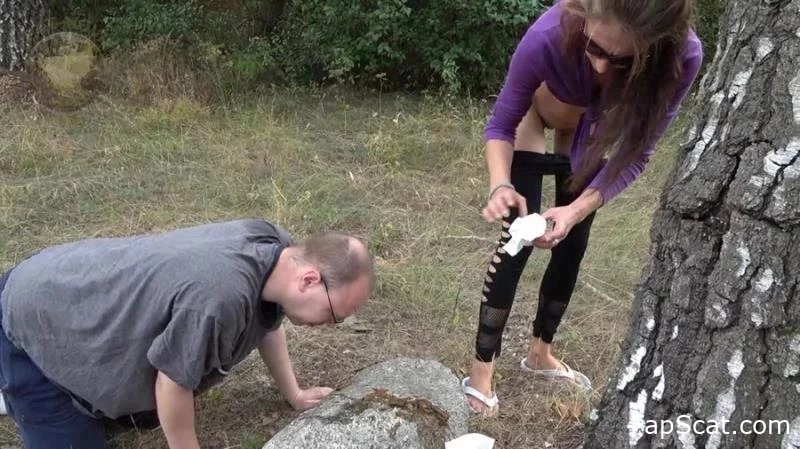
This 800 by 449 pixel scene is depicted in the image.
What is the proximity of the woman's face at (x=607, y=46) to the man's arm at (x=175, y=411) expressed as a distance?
4.32ft

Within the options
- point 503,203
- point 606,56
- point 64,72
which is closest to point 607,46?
point 606,56

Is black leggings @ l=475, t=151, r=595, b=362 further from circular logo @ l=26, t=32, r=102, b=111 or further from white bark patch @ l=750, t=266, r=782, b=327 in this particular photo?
circular logo @ l=26, t=32, r=102, b=111

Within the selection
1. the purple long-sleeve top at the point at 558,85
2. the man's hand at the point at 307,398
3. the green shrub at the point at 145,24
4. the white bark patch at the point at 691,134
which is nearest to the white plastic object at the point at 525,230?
the purple long-sleeve top at the point at 558,85

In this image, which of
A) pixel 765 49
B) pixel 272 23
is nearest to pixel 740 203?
pixel 765 49

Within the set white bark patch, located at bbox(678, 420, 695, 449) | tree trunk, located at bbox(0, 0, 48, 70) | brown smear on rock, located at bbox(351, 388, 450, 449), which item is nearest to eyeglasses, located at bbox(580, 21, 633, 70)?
white bark patch, located at bbox(678, 420, 695, 449)

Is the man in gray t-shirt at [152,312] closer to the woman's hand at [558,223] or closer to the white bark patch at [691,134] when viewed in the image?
the woman's hand at [558,223]

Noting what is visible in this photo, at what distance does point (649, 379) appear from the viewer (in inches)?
75.2

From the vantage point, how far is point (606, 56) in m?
1.99

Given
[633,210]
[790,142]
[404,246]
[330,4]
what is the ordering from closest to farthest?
[790,142]
[404,246]
[633,210]
[330,4]

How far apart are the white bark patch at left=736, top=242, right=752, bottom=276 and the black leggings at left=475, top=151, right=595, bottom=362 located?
747 millimetres

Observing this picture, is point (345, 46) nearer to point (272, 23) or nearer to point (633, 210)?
point (272, 23)

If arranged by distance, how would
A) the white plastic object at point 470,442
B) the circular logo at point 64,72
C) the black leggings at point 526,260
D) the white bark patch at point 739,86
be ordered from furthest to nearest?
1. the circular logo at point 64,72
2. the black leggings at point 526,260
3. the white plastic object at point 470,442
4. the white bark patch at point 739,86

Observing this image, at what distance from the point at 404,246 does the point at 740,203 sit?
2.44 metres

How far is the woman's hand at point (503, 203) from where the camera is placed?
227 cm
